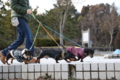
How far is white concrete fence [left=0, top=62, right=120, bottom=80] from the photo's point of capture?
15.0ft

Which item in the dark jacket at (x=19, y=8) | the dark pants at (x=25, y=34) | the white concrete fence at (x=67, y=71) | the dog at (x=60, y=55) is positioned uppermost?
the dark jacket at (x=19, y=8)

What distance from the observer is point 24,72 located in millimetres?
4703

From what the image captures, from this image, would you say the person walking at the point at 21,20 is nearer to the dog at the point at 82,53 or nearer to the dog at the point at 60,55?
the dog at the point at 60,55

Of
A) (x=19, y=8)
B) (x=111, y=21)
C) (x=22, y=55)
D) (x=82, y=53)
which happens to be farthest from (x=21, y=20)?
(x=111, y=21)

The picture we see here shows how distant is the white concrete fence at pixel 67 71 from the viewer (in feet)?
15.0

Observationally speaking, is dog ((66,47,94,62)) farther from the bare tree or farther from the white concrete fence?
the bare tree

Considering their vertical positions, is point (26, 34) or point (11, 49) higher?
point (26, 34)

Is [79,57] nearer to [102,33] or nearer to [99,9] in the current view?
[102,33]

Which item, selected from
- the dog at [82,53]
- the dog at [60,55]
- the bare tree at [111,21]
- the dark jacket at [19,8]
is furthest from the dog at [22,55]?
the bare tree at [111,21]

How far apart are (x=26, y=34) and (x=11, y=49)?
1.99 feet

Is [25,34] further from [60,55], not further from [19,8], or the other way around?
[60,55]

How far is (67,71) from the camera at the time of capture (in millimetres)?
4590

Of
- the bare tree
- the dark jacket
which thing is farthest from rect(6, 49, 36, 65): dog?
the bare tree

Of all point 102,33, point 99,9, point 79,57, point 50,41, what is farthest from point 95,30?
point 79,57
